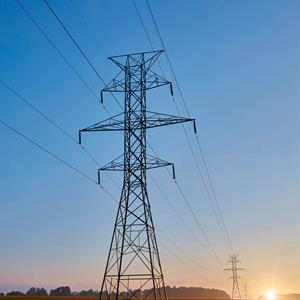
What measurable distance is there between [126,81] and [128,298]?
14159 millimetres

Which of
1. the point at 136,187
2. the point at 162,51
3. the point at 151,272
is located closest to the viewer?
the point at 151,272

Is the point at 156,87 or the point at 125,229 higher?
the point at 156,87

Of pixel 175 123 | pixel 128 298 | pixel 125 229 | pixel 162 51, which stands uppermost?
pixel 162 51

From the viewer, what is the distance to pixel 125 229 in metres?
26.2

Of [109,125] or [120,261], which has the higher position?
[109,125]

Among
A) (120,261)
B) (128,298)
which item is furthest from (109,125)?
(128,298)

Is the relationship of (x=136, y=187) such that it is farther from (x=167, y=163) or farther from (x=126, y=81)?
(x=126, y=81)

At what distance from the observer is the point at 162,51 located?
2947cm

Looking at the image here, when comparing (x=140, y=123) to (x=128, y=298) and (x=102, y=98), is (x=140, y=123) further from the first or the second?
(x=128, y=298)

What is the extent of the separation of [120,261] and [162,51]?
A: 1375 cm

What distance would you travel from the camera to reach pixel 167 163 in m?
28.5

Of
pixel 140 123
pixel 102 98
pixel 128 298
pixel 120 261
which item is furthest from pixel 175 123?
pixel 128 298

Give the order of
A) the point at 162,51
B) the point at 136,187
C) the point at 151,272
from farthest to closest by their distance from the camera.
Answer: the point at 162,51 < the point at 136,187 < the point at 151,272

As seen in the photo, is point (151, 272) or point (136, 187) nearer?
point (151, 272)
